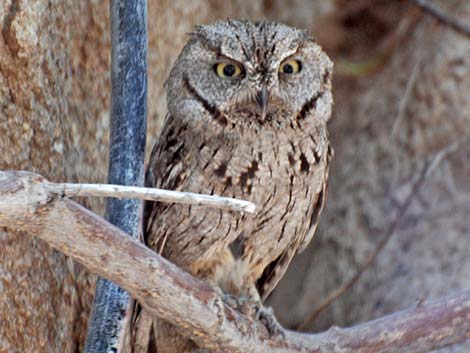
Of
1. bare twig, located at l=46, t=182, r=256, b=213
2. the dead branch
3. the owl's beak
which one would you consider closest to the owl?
the owl's beak

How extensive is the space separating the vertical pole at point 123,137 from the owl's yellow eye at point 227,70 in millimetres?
182

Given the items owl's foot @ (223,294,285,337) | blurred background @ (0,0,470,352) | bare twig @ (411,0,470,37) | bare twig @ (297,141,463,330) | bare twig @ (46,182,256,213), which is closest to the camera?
bare twig @ (46,182,256,213)

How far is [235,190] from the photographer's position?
2225 mm

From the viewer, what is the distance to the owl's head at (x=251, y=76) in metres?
2.21

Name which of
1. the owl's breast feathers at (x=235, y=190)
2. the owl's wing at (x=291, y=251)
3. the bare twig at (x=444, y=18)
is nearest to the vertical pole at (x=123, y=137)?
the owl's breast feathers at (x=235, y=190)

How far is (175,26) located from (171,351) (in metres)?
1.17

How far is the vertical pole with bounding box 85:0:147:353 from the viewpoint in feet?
6.64

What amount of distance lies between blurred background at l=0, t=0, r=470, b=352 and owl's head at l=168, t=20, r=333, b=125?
312mm

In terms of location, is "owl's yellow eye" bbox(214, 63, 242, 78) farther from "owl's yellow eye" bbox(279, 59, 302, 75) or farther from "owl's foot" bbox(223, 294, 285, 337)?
"owl's foot" bbox(223, 294, 285, 337)

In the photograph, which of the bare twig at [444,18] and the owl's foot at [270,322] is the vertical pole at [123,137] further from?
the bare twig at [444,18]

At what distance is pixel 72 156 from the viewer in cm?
238

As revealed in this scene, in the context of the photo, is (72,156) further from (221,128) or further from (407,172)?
(407,172)

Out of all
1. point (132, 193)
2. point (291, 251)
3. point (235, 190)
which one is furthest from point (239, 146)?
point (132, 193)

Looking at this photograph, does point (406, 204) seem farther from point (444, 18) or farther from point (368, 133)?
point (444, 18)
